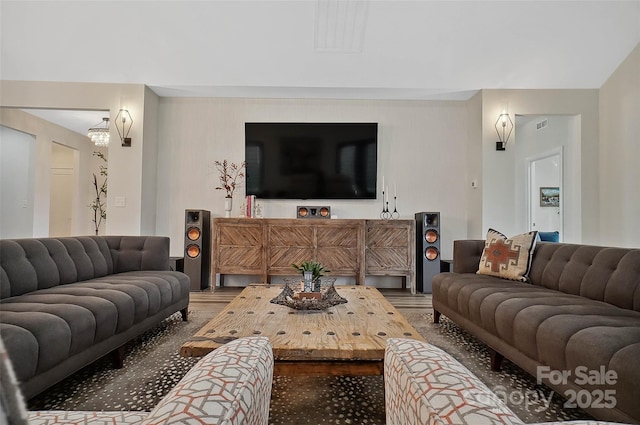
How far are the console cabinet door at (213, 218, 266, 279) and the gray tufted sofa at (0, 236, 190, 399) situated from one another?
1.07 metres

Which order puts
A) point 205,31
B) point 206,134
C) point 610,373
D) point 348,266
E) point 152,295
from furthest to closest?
point 206,134 → point 348,266 → point 205,31 → point 152,295 → point 610,373

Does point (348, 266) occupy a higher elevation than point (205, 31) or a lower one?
lower

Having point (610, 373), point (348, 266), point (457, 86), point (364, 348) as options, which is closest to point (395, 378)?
point (364, 348)

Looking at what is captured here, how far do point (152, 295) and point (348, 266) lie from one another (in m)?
2.26

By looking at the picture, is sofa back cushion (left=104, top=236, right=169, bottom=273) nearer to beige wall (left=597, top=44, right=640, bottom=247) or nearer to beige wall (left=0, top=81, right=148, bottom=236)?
beige wall (left=0, top=81, right=148, bottom=236)

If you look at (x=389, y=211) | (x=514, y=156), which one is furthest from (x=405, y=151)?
(x=514, y=156)

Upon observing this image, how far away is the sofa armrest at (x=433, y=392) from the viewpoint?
1.56 ft

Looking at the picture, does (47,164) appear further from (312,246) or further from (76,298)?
(76,298)

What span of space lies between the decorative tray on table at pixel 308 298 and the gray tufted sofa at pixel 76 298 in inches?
34.8

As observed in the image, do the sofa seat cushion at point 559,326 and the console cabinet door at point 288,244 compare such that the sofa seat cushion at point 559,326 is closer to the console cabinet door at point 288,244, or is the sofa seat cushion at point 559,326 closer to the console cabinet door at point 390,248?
the console cabinet door at point 390,248

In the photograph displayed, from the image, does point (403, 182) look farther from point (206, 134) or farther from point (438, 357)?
point (438, 357)

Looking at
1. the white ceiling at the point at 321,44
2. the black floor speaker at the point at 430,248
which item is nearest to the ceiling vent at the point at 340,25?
the white ceiling at the point at 321,44

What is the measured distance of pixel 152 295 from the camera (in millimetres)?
2178

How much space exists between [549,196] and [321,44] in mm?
5005
